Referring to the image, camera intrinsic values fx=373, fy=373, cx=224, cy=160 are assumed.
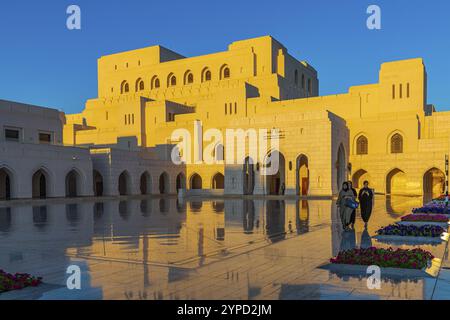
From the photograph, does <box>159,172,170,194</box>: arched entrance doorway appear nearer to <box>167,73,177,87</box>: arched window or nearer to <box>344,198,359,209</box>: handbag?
<box>167,73,177,87</box>: arched window

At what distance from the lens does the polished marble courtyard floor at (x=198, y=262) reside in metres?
5.49

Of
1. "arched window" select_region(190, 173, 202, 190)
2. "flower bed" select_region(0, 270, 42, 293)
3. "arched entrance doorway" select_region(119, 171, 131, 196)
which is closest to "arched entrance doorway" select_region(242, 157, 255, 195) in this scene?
"arched window" select_region(190, 173, 202, 190)

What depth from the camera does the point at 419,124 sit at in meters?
37.7

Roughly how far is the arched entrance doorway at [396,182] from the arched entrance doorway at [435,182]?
2.23m

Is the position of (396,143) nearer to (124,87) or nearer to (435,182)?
(435,182)

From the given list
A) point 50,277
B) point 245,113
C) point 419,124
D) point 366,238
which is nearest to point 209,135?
point 245,113

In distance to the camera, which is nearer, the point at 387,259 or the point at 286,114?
the point at 387,259

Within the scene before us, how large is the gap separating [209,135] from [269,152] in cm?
1206

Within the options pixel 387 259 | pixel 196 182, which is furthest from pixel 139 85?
pixel 387 259

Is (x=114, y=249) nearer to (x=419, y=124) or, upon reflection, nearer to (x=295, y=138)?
(x=295, y=138)

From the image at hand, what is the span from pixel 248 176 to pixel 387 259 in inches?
1166

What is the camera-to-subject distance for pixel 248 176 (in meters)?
36.4

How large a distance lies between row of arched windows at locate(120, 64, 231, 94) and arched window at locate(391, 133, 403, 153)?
80.0ft
